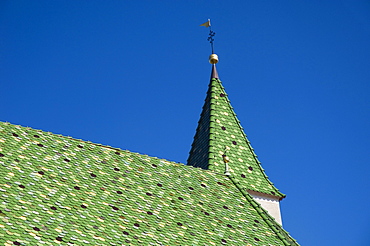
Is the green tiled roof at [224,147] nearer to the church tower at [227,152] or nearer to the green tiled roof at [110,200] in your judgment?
the church tower at [227,152]

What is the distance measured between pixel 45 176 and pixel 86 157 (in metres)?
2.12

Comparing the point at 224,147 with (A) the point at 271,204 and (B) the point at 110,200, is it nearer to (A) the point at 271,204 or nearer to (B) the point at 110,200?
(A) the point at 271,204

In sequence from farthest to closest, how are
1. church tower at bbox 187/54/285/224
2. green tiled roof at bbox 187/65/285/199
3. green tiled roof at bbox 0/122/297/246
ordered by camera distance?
green tiled roof at bbox 187/65/285/199
church tower at bbox 187/54/285/224
green tiled roof at bbox 0/122/297/246

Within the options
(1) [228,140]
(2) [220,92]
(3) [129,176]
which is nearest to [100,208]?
(3) [129,176]

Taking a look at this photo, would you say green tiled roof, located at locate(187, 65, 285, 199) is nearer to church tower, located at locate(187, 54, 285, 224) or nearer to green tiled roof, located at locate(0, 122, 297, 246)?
church tower, located at locate(187, 54, 285, 224)

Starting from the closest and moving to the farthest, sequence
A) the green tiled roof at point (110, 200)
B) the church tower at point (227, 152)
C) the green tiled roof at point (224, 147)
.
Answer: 1. the green tiled roof at point (110, 200)
2. the church tower at point (227, 152)
3. the green tiled roof at point (224, 147)

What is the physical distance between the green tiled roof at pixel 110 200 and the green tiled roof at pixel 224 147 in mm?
1578

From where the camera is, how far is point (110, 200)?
1803 cm

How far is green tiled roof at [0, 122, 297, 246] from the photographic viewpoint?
16031mm

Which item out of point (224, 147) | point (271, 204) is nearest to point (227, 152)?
point (224, 147)

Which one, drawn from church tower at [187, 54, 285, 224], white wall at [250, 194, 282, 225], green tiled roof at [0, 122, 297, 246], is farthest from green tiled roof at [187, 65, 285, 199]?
green tiled roof at [0, 122, 297, 246]

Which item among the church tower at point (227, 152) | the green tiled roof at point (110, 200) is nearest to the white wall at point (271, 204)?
the church tower at point (227, 152)

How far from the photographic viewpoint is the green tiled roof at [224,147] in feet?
77.8

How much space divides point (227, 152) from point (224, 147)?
0.23 metres
